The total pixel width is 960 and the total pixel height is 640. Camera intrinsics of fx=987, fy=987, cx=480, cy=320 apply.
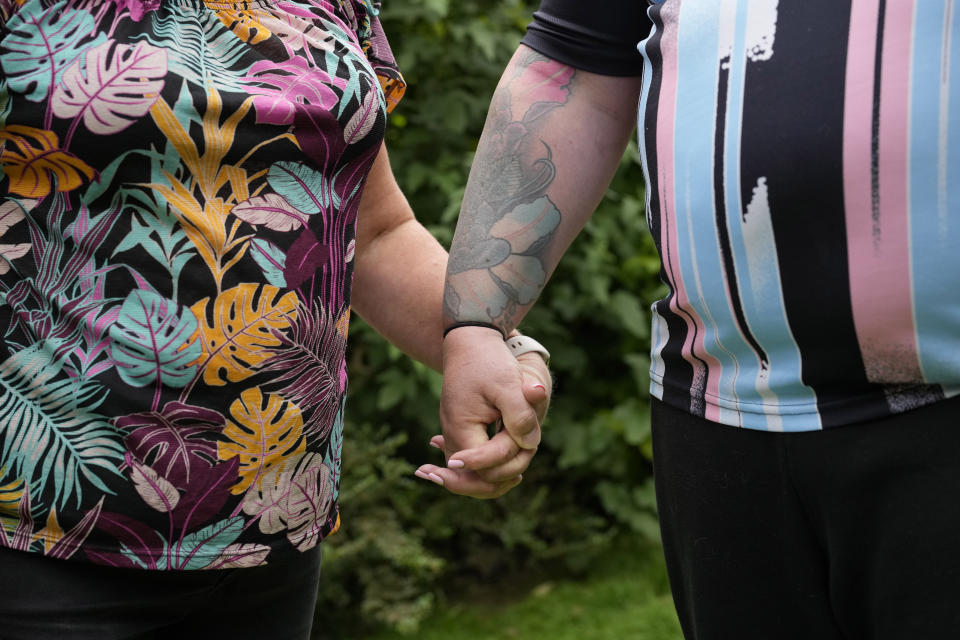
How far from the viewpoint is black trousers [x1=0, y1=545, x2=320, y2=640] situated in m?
1.25

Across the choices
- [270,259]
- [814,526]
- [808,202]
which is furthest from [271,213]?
[814,526]

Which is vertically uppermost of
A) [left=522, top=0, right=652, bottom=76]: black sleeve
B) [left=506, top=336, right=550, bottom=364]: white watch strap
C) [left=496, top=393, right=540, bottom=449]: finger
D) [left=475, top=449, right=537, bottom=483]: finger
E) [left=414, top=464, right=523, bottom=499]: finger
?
[left=522, top=0, right=652, bottom=76]: black sleeve

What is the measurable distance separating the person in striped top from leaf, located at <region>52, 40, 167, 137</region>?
0.66 metres

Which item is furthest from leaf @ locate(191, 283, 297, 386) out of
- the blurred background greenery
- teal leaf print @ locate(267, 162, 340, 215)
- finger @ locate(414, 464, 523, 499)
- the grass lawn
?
the grass lawn

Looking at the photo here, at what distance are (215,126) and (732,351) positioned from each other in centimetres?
73

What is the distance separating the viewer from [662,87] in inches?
51.5

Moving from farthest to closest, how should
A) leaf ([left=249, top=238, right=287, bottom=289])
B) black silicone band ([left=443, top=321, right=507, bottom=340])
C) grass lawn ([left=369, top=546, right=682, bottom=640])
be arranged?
grass lawn ([left=369, top=546, right=682, bottom=640]), black silicone band ([left=443, top=321, right=507, bottom=340]), leaf ([left=249, top=238, right=287, bottom=289])

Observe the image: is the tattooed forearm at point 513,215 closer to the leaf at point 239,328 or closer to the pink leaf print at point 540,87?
the pink leaf print at point 540,87

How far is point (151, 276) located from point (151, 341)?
0.08 m

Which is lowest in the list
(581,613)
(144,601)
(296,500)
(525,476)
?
(581,613)

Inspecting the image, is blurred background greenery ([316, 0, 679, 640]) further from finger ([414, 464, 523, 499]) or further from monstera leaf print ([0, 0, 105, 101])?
monstera leaf print ([0, 0, 105, 101])

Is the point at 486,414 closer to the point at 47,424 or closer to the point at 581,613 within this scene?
the point at 47,424

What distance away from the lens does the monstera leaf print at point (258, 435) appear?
1.33 m

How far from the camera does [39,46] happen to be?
4.06 ft
